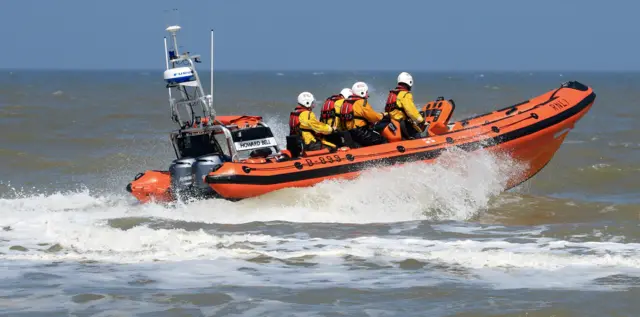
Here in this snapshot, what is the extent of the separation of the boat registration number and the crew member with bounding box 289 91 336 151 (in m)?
0.36

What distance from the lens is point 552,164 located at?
17.0 m

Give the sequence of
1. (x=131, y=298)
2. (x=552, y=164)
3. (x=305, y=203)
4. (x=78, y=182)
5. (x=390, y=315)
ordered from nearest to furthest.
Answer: (x=390, y=315), (x=131, y=298), (x=305, y=203), (x=78, y=182), (x=552, y=164)

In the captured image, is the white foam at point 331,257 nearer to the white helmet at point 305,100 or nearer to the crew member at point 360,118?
the white helmet at point 305,100

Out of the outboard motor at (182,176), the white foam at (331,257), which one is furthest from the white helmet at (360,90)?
the white foam at (331,257)

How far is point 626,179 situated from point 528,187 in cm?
190

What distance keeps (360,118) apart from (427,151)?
890 millimetres

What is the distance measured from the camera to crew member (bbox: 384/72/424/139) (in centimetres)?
1156

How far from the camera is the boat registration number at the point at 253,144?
11281 millimetres

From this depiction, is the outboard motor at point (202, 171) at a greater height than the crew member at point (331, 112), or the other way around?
the crew member at point (331, 112)

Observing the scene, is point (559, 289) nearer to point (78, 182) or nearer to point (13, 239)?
point (13, 239)

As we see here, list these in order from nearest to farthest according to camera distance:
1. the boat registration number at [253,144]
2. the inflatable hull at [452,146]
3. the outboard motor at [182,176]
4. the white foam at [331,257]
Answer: the white foam at [331,257] → the inflatable hull at [452,146] → the outboard motor at [182,176] → the boat registration number at [253,144]

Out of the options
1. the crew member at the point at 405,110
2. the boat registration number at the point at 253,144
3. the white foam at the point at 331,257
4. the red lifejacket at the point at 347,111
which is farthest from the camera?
the crew member at the point at 405,110

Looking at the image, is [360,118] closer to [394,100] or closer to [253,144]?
[394,100]

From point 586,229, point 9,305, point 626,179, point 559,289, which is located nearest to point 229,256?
point 9,305
